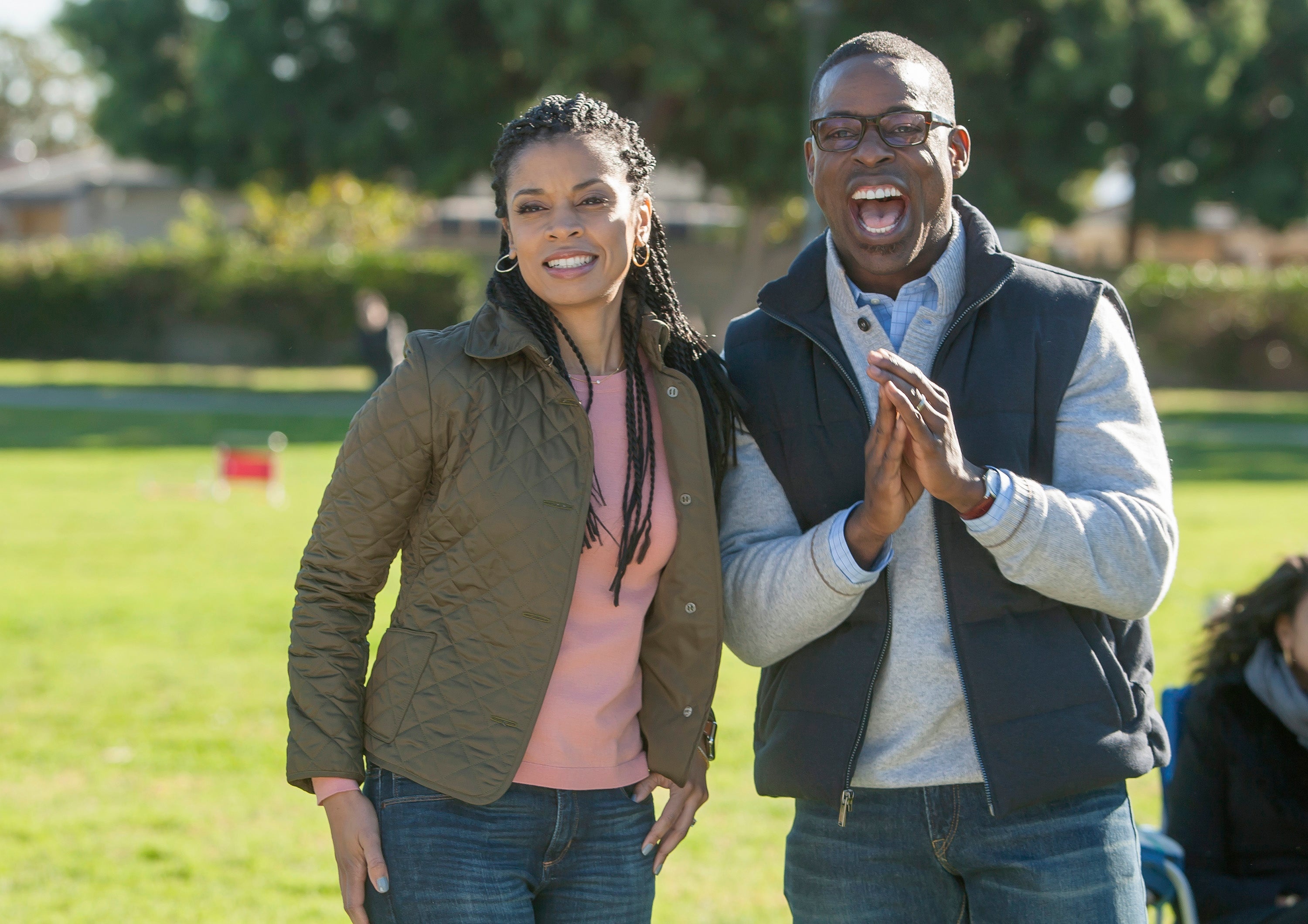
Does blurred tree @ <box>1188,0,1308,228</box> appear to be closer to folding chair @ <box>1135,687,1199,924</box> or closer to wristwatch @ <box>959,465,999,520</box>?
folding chair @ <box>1135,687,1199,924</box>

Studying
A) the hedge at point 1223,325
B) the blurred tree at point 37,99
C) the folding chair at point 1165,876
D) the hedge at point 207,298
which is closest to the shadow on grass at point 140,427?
the hedge at point 207,298

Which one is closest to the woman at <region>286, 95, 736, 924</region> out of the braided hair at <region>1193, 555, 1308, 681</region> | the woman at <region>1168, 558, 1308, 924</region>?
the woman at <region>1168, 558, 1308, 924</region>

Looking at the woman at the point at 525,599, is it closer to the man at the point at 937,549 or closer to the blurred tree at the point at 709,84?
the man at the point at 937,549

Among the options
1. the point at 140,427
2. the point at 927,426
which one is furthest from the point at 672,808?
the point at 140,427

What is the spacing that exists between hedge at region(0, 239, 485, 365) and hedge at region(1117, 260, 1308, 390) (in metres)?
14.3

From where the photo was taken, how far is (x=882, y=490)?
7.45 feet

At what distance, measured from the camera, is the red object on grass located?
12.8 m

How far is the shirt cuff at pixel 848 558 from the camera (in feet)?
7.65

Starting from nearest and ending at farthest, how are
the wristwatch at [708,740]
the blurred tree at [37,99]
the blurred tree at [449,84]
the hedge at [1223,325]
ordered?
the wristwatch at [708,740] → the blurred tree at [449,84] → the hedge at [1223,325] → the blurred tree at [37,99]

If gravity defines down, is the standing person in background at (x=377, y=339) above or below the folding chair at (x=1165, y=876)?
above

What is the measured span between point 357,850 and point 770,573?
2.80 feet

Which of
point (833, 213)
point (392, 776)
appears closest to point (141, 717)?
point (392, 776)

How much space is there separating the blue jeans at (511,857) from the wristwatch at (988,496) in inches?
31.8

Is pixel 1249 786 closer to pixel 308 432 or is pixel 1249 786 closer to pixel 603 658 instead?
pixel 603 658
